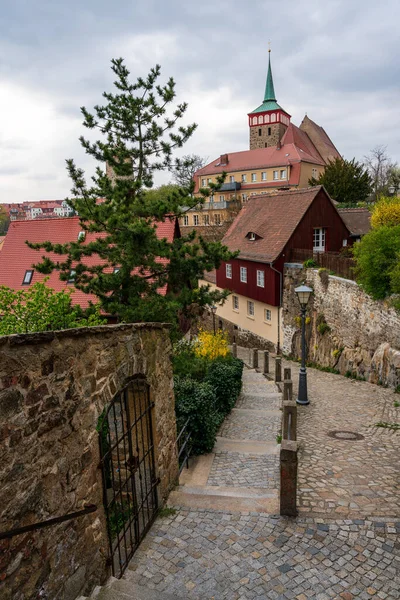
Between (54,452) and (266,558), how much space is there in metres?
3.04

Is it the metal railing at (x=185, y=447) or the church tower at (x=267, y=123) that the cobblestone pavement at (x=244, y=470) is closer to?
the metal railing at (x=185, y=447)

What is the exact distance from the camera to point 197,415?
8398mm

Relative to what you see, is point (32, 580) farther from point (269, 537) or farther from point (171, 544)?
point (269, 537)

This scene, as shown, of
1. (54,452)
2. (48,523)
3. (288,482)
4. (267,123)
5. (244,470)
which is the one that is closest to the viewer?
(48,523)

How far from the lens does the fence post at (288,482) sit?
563 cm

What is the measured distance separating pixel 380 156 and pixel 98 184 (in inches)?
1877

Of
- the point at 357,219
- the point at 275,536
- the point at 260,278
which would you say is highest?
the point at 357,219

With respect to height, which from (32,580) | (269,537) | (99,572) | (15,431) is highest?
(15,431)

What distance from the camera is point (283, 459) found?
5.82 metres

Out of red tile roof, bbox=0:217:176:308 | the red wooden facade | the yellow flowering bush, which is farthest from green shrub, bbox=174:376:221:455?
the red wooden facade

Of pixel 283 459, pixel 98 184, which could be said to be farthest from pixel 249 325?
pixel 283 459

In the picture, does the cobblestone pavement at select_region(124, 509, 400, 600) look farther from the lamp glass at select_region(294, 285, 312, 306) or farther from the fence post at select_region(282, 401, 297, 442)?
the lamp glass at select_region(294, 285, 312, 306)

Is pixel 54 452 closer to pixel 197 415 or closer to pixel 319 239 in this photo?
pixel 197 415

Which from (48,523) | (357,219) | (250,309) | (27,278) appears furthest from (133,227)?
(357,219)
